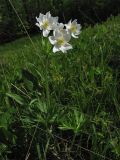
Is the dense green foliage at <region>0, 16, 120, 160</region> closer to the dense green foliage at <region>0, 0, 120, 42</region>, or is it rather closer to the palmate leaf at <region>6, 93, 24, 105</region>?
the palmate leaf at <region>6, 93, 24, 105</region>

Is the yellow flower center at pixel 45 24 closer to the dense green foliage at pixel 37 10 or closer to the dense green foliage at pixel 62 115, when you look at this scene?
the dense green foliage at pixel 62 115

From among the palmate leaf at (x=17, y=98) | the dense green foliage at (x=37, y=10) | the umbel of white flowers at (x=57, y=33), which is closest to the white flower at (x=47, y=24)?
the umbel of white flowers at (x=57, y=33)

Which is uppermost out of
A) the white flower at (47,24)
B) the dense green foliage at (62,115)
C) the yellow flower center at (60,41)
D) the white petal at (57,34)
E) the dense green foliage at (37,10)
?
the dense green foliage at (37,10)

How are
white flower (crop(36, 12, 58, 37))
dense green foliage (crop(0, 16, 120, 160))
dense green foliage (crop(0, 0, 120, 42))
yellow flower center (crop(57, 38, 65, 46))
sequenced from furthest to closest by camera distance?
dense green foliage (crop(0, 0, 120, 42)) < white flower (crop(36, 12, 58, 37)) < yellow flower center (crop(57, 38, 65, 46)) < dense green foliage (crop(0, 16, 120, 160))

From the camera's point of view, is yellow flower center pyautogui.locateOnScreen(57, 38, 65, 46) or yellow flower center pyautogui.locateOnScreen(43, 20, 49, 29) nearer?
yellow flower center pyautogui.locateOnScreen(57, 38, 65, 46)

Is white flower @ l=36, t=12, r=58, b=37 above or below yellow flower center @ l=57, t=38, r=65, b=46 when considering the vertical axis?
above

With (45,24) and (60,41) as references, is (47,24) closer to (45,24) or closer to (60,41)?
(45,24)

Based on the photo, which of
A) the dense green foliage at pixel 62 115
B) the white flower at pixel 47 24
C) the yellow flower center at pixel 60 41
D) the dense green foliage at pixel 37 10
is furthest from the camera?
the dense green foliage at pixel 37 10

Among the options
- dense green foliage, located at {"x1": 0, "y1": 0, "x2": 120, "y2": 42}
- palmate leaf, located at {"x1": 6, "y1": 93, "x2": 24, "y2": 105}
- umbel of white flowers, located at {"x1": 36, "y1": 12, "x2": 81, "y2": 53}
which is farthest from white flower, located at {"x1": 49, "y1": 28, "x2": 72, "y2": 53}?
dense green foliage, located at {"x1": 0, "y1": 0, "x2": 120, "y2": 42}

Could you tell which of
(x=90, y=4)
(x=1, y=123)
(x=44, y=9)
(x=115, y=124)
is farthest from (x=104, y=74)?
(x=44, y=9)

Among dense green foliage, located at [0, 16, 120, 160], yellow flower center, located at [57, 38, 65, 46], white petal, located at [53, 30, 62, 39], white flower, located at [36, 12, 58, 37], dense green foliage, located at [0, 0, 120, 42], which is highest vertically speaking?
dense green foliage, located at [0, 0, 120, 42]

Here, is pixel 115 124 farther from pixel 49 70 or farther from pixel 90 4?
pixel 90 4
